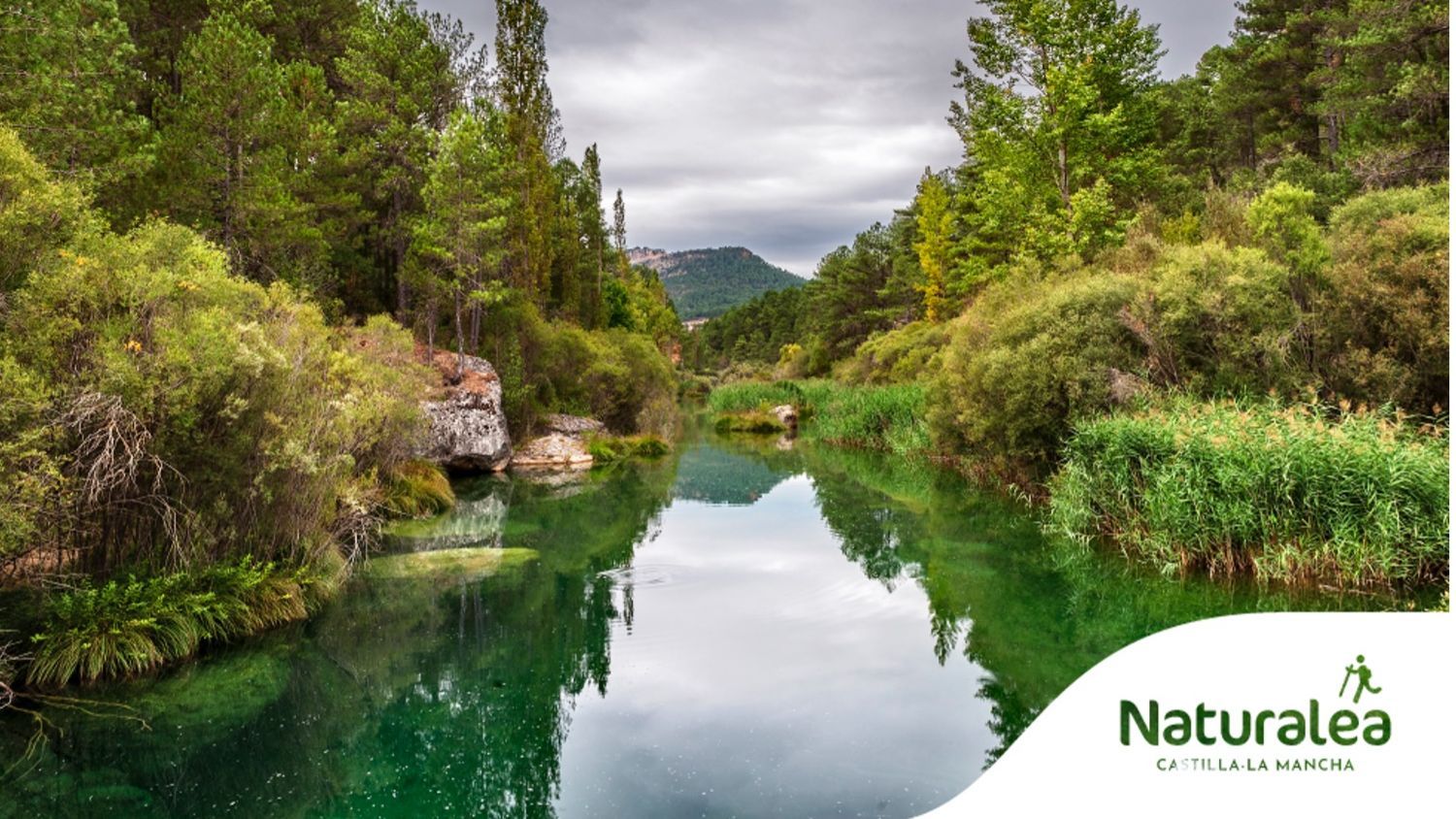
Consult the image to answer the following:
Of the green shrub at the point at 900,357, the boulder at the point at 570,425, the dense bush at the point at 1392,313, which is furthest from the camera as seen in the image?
the green shrub at the point at 900,357

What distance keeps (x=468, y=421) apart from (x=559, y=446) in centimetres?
451

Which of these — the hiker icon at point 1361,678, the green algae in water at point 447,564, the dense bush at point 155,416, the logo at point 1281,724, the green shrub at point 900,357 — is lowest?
the green algae in water at point 447,564

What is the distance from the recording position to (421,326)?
2605cm

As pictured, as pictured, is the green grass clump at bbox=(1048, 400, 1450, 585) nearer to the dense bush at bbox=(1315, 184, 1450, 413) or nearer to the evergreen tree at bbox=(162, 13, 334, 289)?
the dense bush at bbox=(1315, 184, 1450, 413)

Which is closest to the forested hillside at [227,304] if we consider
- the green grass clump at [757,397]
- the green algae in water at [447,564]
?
the green algae in water at [447,564]

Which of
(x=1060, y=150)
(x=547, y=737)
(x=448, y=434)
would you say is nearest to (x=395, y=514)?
(x=448, y=434)

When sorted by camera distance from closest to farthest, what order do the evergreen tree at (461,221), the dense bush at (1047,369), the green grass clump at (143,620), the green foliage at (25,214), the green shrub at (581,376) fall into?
the green foliage at (25,214) < the green grass clump at (143,620) < the dense bush at (1047,369) < the evergreen tree at (461,221) < the green shrub at (581,376)

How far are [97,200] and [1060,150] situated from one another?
23.7 meters

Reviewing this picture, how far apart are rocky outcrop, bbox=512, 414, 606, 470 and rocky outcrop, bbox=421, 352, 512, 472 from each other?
1.56 m

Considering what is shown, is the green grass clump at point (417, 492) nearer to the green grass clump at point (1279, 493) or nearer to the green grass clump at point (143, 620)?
the green grass clump at point (143, 620)

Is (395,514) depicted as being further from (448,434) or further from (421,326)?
(421,326)

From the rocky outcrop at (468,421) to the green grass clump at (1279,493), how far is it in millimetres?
16215

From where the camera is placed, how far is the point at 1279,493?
10.5 meters

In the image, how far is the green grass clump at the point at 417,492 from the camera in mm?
16797
